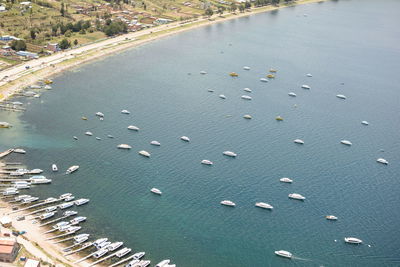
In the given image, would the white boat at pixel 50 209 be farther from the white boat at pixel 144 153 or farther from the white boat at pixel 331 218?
the white boat at pixel 331 218

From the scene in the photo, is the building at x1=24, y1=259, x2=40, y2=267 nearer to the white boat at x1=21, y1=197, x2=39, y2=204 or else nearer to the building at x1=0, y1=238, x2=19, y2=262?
the building at x1=0, y1=238, x2=19, y2=262

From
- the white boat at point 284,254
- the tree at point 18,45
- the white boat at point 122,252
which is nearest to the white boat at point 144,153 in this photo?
the white boat at point 122,252

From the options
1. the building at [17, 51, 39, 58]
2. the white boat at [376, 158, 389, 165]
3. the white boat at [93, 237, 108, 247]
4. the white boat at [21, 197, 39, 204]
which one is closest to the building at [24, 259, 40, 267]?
the white boat at [93, 237, 108, 247]

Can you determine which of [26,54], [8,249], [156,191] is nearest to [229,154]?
[156,191]

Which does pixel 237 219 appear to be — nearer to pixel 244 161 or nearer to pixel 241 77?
pixel 244 161

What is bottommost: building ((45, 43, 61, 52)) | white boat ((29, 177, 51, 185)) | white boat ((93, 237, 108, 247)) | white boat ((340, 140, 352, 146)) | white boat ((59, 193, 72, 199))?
white boat ((93, 237, 108, 247))

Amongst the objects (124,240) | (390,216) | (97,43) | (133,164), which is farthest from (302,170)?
(97,43)

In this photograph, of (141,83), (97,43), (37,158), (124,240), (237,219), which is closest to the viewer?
(124,240)
